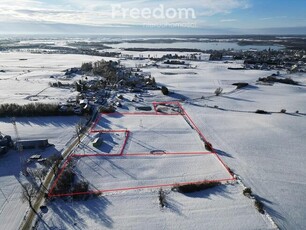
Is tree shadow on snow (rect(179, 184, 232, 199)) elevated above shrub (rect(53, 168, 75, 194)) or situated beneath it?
situated beneath

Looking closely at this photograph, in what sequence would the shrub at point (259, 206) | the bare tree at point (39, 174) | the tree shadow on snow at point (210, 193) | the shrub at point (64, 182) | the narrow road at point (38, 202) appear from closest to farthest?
1. the narrow road at point (38, 202)
2. the shrub at point (259, 206)
3. the tree shadow on snow at point (210, 193)
4. the shrub at point (64, 182)
5. the bare tree at point (39, 174)

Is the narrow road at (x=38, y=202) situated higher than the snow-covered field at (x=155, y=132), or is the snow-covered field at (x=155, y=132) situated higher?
the snow-covered field at (x=155, y=132)

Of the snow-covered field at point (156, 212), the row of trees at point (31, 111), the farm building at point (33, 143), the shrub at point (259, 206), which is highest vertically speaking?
the row of trees at point (31, 111)

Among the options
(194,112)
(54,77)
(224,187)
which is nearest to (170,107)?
(194,112)

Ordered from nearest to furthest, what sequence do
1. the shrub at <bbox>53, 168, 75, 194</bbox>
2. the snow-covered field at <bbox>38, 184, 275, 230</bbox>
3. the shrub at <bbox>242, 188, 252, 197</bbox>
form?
the snow-covered field at <bbox>38, 184, 275, 230</bbox>, the shrub at <bbox>242, 188, 252, 197</bbox>, the shrub at <bbox>53, 168, 75, 194</bbox>

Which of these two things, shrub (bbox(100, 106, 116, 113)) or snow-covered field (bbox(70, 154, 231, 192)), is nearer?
snow-covered field (bbox(70, 154, 231, 192))

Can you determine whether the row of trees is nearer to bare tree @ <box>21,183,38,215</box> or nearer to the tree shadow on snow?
bare tree @ <box>21,183,38,215</box>

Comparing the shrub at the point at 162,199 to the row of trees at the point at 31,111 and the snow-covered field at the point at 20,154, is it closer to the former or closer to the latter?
the snow-covered field at the point at 20,154

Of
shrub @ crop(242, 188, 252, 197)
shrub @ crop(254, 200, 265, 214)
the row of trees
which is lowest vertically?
shrub @ crop(254, 200, 265, 214)

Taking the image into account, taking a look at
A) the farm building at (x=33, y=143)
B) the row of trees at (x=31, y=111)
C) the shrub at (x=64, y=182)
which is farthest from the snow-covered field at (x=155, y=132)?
the farm building at (x=33, y=143)

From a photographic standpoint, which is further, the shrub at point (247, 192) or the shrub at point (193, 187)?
the shrub at point (193, 187)

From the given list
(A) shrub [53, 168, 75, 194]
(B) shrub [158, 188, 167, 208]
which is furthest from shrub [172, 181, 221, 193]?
(A) shrub [53, 168, 75, 194]

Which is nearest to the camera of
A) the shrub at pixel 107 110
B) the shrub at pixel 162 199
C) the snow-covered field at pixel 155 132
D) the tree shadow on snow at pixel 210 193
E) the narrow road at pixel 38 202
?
the narrow road at pixel 38 202
